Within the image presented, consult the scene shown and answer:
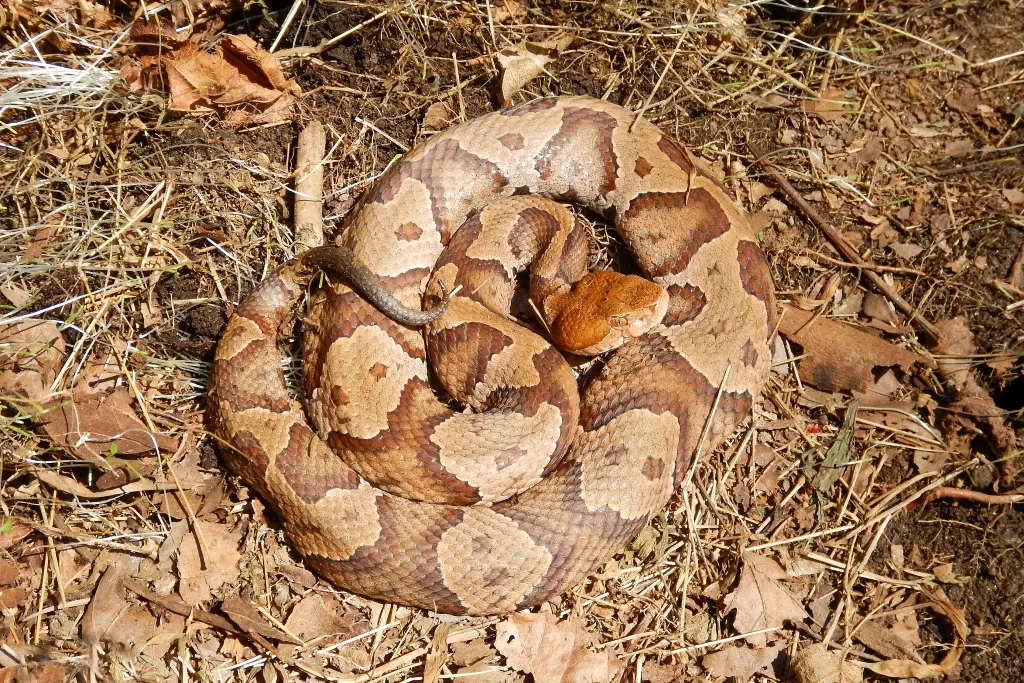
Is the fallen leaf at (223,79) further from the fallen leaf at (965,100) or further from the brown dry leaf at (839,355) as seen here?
the fallen leaf at (965,100)

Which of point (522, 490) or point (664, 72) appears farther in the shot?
point (664, 72)

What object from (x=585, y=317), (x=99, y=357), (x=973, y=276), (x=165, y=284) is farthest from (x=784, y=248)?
(x=99, y=357)

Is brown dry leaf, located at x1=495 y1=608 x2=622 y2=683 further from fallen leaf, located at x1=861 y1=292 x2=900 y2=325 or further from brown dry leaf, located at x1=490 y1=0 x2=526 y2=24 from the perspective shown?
brown dry leaf, located at x1=490 y1=0 x2=526 y2=24

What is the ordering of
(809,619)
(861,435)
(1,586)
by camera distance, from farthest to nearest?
(861,435), (809,619), (1,586)

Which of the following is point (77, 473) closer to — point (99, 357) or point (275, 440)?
point (99, 357)

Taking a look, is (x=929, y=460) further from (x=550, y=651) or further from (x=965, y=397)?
(x=550, y=651)

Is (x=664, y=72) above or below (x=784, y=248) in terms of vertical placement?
above

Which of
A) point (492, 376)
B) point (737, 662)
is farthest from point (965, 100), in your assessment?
point (737, 662)

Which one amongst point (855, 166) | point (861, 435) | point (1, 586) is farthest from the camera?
point (855, 166)

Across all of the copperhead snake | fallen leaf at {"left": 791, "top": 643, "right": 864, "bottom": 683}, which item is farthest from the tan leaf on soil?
fallen leaf at {"left": 791, "top": 643, "right": 864, "bottom": 683}
